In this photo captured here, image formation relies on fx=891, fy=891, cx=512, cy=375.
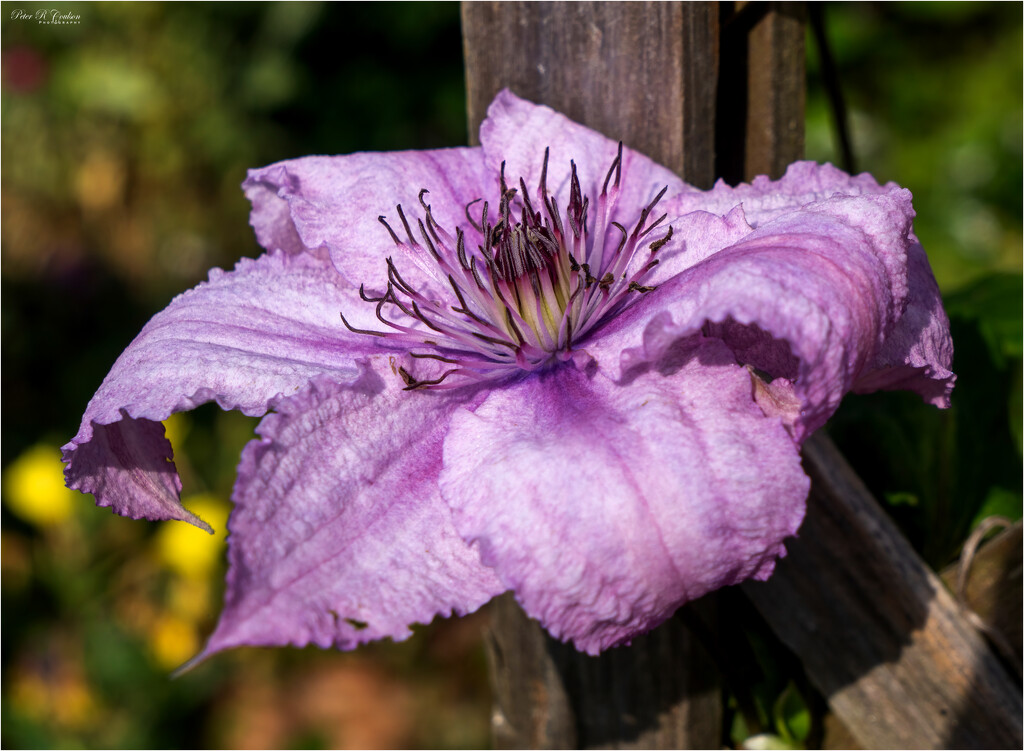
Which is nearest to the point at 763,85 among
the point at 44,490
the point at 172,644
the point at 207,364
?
the point at 207,364

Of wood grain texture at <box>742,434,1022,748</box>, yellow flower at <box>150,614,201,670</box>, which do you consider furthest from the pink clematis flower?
yellow flower at <box>150,614,201,670</box>

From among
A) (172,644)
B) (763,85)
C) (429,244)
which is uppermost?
(763,85)

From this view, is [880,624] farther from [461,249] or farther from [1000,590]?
[461,249]

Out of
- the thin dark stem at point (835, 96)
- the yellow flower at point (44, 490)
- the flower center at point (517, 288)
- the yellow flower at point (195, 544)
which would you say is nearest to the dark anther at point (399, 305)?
the flower center at point (517, 288)

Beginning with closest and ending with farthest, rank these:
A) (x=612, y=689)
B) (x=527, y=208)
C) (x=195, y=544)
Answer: (x=527, y=208) → (x=612, y=689) → (x=195, y=544)

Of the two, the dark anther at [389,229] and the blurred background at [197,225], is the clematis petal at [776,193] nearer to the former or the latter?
the dark anther at [389,229]

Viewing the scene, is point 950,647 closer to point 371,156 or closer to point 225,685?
point 371,156

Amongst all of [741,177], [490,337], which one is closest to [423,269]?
[490,337]

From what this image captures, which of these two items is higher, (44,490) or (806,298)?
(806,298)
